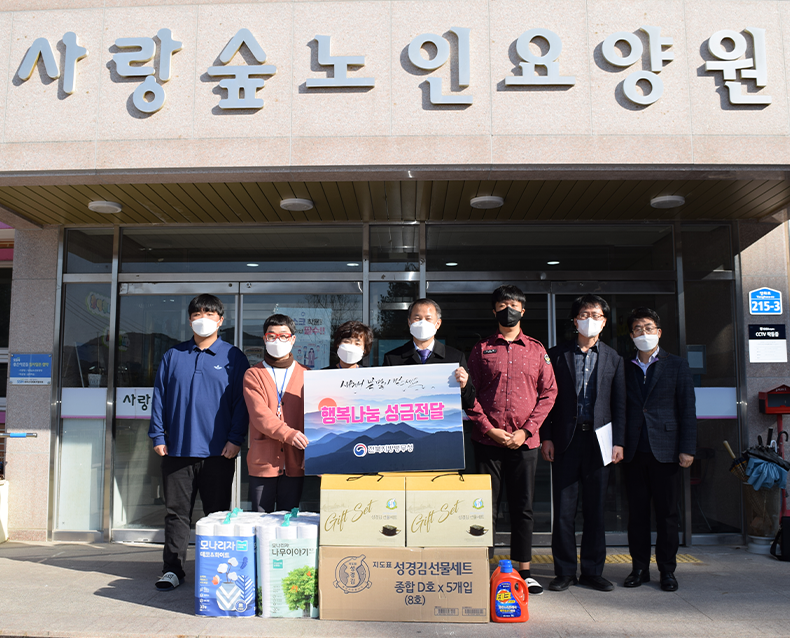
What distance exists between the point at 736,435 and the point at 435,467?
351cm

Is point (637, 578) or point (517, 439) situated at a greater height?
point (517, 439)

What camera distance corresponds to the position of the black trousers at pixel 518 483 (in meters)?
4.07

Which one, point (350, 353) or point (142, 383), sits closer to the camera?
point (350, 353)

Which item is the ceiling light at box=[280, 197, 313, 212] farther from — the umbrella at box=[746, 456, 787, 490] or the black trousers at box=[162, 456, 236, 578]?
the umbrella at box=[746, 456, 787, 490]

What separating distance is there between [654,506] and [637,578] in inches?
20.4

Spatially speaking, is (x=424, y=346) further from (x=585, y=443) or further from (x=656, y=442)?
(x=656, y=442)

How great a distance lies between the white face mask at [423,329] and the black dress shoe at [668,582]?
7.83 feet

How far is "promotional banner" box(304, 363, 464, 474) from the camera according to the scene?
12.6 ft

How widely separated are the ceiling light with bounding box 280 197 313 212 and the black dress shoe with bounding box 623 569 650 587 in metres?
3.89

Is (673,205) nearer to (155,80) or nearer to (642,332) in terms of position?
(642,332)

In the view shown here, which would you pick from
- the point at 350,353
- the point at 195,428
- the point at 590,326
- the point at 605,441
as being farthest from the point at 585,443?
the point at 195,428

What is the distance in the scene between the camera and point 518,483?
4078 mm

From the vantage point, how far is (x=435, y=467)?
3.83 meters

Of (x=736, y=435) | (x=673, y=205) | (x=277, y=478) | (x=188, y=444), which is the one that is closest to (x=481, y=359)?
(x=277, y=478)
